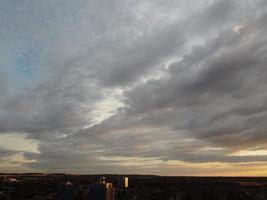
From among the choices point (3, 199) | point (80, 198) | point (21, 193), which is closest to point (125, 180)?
point (80, 198)

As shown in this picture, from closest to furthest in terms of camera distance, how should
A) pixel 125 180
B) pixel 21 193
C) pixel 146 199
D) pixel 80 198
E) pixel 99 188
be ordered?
pixel 99 188, pixel 125 180, pixel 80 198, pixel 146 199, pixel 21 193

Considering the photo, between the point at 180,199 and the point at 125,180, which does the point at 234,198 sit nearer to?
the point at 180,199

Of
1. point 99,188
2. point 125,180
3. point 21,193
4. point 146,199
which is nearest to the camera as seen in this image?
point 99,188

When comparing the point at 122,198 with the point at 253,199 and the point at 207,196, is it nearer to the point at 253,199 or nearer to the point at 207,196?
the point at 207,196

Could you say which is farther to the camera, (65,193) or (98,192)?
(65,193)

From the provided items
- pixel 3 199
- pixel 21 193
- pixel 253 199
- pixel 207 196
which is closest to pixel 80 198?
pixel 3 199

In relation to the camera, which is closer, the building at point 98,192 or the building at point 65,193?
the building at point 98,192

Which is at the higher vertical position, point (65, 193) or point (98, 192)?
point (65, 193)

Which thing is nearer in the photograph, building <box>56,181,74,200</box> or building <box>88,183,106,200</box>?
building <box>88,183,106,200</box>

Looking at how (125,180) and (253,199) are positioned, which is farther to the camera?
(253,199)
